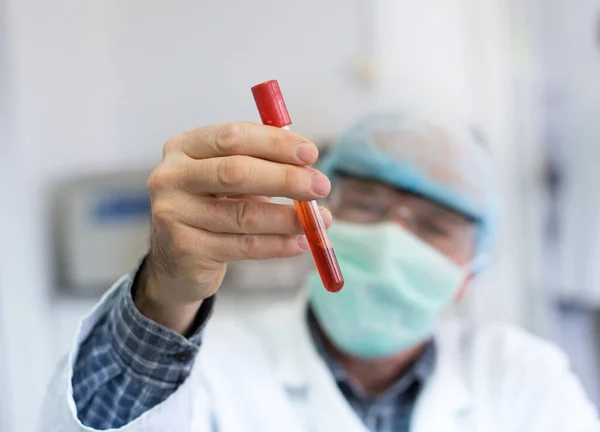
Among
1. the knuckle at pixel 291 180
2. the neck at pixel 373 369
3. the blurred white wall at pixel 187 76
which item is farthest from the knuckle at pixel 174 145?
the neck at pixel 373 369

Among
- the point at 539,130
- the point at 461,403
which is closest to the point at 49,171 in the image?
the point at 461,403

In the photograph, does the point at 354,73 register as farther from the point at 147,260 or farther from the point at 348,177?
the point at 147,260

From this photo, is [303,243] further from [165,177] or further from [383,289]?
[383,289]

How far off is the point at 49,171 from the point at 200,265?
71 centimetres

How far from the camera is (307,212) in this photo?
1.45ft

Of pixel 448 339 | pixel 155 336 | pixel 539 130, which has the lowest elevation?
pixel 448 339

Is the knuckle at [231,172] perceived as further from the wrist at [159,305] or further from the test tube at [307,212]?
the wrist at [159,305]

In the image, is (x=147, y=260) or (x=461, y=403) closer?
(x=147, y=260)

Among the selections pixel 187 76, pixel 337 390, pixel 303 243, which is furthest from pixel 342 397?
pixel 187 76

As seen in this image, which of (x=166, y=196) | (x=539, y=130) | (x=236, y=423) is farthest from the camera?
(x=539, y=130)

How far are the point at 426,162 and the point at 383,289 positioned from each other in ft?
0.64

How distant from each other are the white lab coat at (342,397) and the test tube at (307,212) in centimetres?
25

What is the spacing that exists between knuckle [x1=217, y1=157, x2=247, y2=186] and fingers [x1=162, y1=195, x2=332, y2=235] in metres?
0.03

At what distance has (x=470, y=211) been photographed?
2.73 feet
